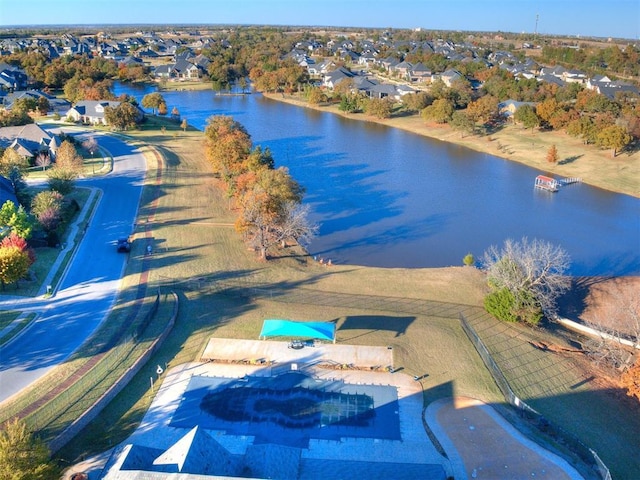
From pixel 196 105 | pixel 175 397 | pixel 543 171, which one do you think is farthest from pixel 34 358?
pixel 196 105

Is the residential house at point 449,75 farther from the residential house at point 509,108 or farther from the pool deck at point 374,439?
the pool deck at point 374,439

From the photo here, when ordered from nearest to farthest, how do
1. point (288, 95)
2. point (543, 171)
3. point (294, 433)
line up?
point (294, 433)
point (543, 171)
point (288, 95)

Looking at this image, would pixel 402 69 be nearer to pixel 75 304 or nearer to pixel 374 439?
pixel 75 304

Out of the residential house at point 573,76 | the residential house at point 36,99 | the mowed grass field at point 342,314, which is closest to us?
the mowed grass field at point 342,314

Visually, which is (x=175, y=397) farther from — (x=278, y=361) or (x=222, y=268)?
(x=222, y=268)

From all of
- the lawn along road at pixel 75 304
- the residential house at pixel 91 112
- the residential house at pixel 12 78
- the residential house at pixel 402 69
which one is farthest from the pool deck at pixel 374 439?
the residential house at pixel 402 69

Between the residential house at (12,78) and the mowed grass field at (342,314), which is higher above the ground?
the residential house at (12,78)

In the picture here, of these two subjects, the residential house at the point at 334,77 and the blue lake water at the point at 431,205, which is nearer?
the blue lake water at the point at 431,205

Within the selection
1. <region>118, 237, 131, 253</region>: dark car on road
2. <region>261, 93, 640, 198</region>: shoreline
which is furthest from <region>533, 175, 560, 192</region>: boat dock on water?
<region>118, 237, 131, 253</region>: dark car on road

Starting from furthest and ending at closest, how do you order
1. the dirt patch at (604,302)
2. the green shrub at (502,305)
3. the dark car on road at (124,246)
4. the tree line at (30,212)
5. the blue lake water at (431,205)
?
the blue lake water at (431,205) < the dark car on road at (124,246) < the dirt patch at (604,302) < the green shrub at (502,305) < the tree line at (30,212)
